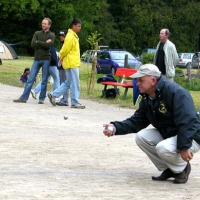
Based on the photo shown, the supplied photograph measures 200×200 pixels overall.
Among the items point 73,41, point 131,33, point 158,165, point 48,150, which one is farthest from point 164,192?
point 131,33

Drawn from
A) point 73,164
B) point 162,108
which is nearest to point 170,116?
point 162,108

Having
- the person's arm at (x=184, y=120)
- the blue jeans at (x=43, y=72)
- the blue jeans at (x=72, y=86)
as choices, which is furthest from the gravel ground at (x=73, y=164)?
the blue jeans at (x=43, y=72)

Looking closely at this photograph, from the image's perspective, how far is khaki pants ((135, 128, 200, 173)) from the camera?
7.28 meters

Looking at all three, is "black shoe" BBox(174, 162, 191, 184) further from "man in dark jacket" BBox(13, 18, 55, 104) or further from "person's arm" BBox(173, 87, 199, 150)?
"man in dark jacket" BBox(13, 18, 55, 104)

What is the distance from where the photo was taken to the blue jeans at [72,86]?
1489 centimetres

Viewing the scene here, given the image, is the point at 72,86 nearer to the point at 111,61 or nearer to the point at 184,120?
the point at 184,120

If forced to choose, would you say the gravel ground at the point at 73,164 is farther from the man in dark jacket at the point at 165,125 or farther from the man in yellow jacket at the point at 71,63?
the man in yellow jacket at the point at 71,63

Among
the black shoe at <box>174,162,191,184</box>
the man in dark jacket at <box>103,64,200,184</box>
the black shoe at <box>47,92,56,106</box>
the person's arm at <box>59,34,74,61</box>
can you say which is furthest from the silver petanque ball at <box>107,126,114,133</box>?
the black shoe at <box>47,92,56,106</box>

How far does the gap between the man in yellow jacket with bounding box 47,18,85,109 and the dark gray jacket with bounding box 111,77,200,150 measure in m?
7.22

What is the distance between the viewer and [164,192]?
7.04 metres

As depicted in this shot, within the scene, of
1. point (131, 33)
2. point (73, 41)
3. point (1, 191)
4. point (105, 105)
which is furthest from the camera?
point (131, 33)

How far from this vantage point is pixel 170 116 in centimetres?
727

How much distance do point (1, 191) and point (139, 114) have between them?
1794 millimetres

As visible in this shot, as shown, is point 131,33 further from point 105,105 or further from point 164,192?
point 164,192
